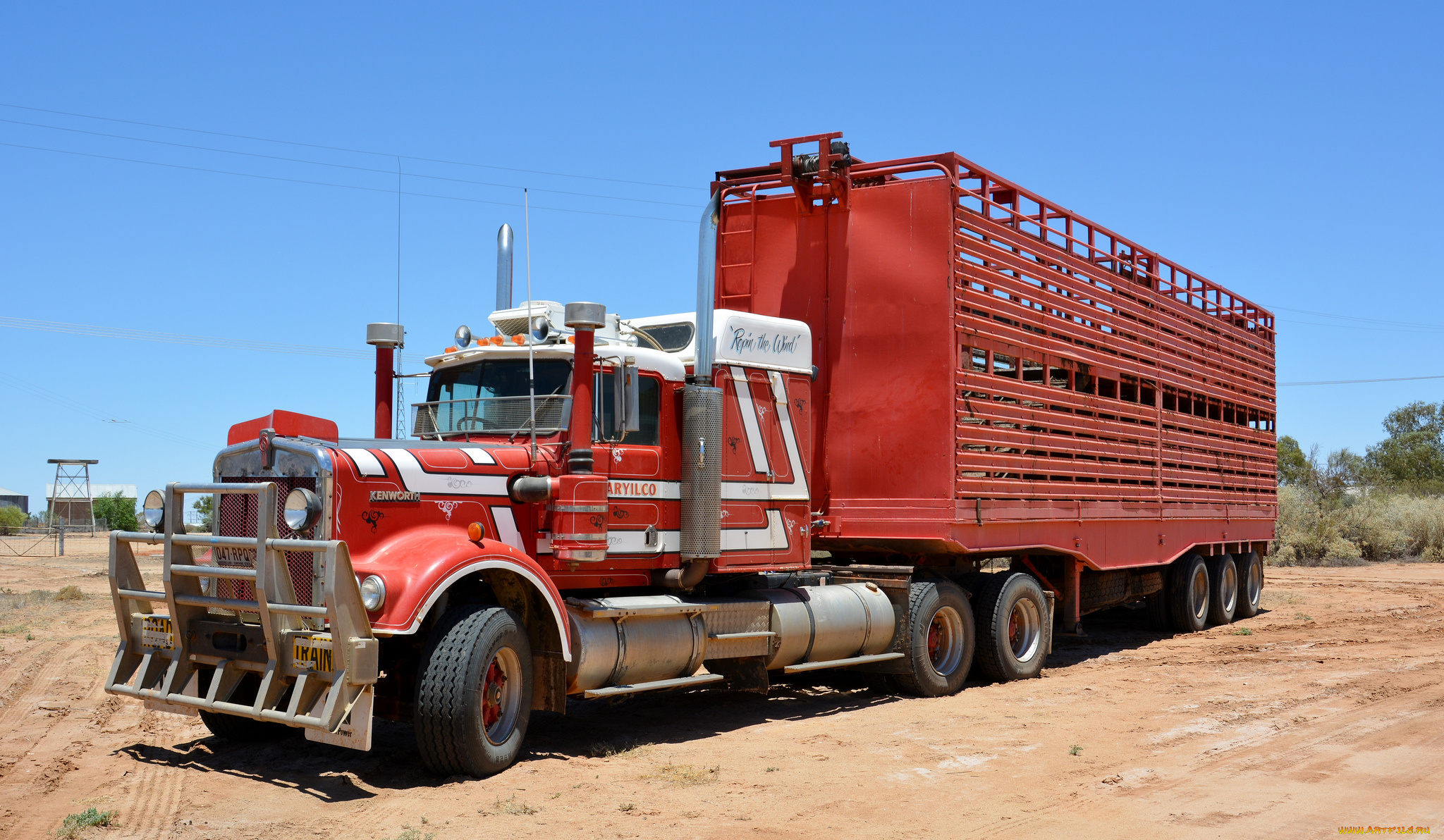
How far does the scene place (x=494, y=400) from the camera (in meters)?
8.17

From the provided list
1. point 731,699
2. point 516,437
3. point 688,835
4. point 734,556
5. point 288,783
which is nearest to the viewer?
point 688,835

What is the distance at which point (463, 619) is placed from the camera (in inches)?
273

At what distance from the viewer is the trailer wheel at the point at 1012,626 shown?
36.6 feet

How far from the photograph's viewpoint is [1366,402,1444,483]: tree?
204ft

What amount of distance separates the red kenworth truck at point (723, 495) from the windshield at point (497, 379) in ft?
0.07

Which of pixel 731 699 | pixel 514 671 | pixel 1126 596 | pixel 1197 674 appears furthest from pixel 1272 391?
pixel 514 671

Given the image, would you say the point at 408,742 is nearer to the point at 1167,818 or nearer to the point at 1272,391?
the point at 1167,818

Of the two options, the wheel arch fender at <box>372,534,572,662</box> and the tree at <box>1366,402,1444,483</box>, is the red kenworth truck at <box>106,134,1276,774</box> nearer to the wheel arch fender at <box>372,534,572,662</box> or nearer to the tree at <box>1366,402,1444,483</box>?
the wheel arch fender at <box>372,534,572,662</box>

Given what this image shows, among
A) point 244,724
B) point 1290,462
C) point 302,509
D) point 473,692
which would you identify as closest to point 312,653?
point 302,509

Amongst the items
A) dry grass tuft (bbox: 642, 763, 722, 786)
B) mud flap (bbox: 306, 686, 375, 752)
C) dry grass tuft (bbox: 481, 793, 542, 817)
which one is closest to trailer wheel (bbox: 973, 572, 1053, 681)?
dry grass tuft (bbox: 642, 763, 722, 786)

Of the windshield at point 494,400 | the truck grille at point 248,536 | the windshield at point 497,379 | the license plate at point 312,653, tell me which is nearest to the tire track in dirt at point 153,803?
the license plate at point 312,653

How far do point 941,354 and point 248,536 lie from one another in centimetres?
587

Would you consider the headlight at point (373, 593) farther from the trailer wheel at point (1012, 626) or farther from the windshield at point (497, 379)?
the trailer wheel at point (1012, 626)

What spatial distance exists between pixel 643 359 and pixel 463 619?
243cm
